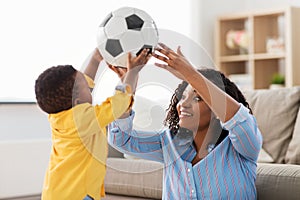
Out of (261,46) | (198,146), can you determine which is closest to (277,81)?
(261,46)

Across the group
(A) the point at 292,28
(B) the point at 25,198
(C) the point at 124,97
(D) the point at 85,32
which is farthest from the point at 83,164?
(A) the point at 292,28

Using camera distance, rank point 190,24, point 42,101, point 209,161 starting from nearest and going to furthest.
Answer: point 42,101, point 209,161, point 190,24

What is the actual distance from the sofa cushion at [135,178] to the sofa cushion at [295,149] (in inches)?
24.1

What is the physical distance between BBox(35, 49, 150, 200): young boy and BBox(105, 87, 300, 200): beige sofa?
1.64 ft

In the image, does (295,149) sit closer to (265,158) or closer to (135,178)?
(265,158)

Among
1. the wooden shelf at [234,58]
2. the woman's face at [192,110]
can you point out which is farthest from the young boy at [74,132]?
the wooden shelf at [234,58]

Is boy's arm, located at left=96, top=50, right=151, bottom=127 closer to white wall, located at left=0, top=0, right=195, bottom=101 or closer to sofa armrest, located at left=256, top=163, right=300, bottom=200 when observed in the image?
sofa armrest, located at left=256, top=163, right=300, bottom=200

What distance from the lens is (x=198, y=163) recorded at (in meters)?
1.80

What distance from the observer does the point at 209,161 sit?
1.80 metres

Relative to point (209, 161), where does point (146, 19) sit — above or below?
above

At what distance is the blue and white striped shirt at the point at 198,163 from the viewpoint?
177 cm

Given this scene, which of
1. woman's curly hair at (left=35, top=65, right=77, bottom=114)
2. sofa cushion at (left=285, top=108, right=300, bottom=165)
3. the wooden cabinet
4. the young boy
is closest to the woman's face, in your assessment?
the young boy

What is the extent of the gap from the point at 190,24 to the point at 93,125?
3.08 meters

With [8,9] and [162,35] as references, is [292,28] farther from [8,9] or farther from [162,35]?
[162,35]
